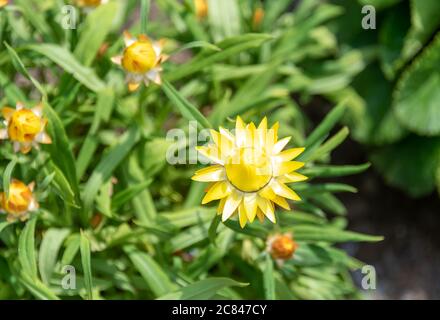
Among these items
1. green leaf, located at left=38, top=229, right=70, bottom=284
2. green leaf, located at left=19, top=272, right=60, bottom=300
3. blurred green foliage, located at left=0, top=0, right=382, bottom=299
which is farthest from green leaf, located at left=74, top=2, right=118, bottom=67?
green leaf, located at left=19, top=272, right=60, bottom=300

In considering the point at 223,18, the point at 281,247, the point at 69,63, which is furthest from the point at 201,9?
the point at 281,247

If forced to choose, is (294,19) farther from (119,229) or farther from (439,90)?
(119,229)

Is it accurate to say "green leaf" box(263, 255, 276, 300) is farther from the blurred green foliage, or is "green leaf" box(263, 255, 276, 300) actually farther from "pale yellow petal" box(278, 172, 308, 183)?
"pale yellow petal" box(278, 172, 308, 183)

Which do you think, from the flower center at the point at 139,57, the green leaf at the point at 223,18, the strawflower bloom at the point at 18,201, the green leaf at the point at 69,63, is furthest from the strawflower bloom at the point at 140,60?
the green leaf at the point at 223,18

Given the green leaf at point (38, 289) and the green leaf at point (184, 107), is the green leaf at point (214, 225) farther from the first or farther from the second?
the green leaf at point (38, 289)

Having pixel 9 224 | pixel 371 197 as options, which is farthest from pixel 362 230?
pixel 9 224

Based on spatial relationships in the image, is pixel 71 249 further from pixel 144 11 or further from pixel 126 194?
pixel 144 11
